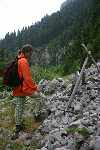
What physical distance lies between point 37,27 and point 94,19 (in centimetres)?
11114

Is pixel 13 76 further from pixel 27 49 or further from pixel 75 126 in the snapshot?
pixel 75 126

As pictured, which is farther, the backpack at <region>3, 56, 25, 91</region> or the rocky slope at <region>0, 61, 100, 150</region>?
the backpack at <region>3, 56, 25, 91</region>

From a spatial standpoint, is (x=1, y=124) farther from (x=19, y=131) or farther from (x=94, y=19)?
(x=94, y=19)

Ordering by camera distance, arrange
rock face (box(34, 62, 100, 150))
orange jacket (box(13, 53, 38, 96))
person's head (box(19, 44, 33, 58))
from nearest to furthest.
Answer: rock face (box(34, 62, 100, 150)) < orange jacket (box(13, 53, 38, 96)) < person's head (box(19, 44, 33, 58))

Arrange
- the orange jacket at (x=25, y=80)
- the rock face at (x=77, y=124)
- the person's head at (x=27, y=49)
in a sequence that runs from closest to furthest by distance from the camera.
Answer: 1. the rock face at (x=77, y=124)
2. the orange jacket at (x=25, y=80)
3. the person's head at (x=27, y=49)

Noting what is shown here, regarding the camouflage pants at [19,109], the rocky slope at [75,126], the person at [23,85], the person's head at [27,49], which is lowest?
the rocky slope at [75,126]

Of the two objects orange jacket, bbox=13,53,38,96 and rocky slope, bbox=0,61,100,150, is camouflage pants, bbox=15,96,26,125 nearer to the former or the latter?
orange jacket, bbox=13,53,38,96

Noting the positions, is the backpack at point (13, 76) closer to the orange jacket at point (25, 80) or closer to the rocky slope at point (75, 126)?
the orange jacket at point (25, 80)

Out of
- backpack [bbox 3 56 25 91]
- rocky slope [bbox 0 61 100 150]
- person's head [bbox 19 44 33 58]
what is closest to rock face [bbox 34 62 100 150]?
rocky slope [bbox 0 61 100 150]

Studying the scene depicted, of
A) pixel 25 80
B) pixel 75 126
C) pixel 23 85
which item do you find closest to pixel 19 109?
pixel 23 85

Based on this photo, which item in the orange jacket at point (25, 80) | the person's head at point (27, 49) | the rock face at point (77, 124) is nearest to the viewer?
the rock face at point (77, 124)

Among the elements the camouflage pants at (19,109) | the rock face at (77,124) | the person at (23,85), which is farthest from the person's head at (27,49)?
the rock face at (77,124)

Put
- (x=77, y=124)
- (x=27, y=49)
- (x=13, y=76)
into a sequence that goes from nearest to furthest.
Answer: (x=77, y=124)
(x=13, y=76)
(x=27, y=49)

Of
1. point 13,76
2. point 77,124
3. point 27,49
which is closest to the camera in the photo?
point 77,124
